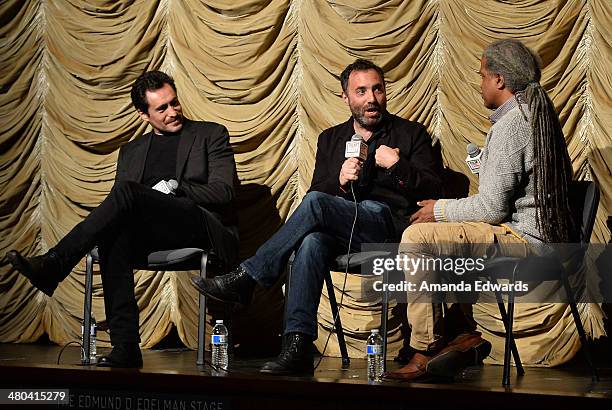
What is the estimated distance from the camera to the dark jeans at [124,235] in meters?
3.68

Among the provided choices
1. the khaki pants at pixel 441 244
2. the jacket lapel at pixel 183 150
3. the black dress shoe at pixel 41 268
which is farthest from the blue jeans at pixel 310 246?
the jacket lapel at pixel 183 150

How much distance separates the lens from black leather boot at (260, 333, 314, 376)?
3391 mm

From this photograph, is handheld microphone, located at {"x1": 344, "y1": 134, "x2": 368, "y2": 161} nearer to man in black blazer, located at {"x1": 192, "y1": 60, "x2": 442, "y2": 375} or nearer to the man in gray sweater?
man in black blazer, located at {"x1": 192, "y1": 60, "x2": 442, "y2": 375}

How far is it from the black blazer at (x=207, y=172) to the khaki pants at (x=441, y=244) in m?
0.96

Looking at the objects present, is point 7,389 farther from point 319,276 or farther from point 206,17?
point 206,17

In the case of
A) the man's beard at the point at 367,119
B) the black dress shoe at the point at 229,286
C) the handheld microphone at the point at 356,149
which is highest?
the man's beard at the point at 367,119

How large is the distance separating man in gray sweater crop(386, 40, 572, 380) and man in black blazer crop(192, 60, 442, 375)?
1.08 feet

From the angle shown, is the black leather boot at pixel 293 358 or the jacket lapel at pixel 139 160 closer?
the black leather boot at pixel 293 358

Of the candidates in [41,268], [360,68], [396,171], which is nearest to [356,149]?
[396,171]

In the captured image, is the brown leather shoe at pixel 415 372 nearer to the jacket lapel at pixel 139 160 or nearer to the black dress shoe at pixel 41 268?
the black dress shoe at pixel 41 268

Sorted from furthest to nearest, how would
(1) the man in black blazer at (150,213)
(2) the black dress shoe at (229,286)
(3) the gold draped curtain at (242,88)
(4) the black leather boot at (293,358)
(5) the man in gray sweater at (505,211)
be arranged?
(3) the gold draped curtain at (242,88)
(1) the man in black blazer at (150,213)
(2) the black dress shoe at (229,286)
(4) the black leather boot at (293,358)
(5) the man in gray sweater at (505,211)

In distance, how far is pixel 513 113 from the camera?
3350 mm

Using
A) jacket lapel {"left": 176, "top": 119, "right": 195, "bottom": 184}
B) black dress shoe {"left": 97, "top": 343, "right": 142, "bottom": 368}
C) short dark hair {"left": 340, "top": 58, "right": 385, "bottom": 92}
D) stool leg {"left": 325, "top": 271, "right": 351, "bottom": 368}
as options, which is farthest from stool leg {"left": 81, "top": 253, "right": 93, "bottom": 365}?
short dark hair {"left": 340, "top": 58, "right": 385, "bottom": 92}

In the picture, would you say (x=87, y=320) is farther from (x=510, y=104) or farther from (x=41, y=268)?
(x=510, y=104)
